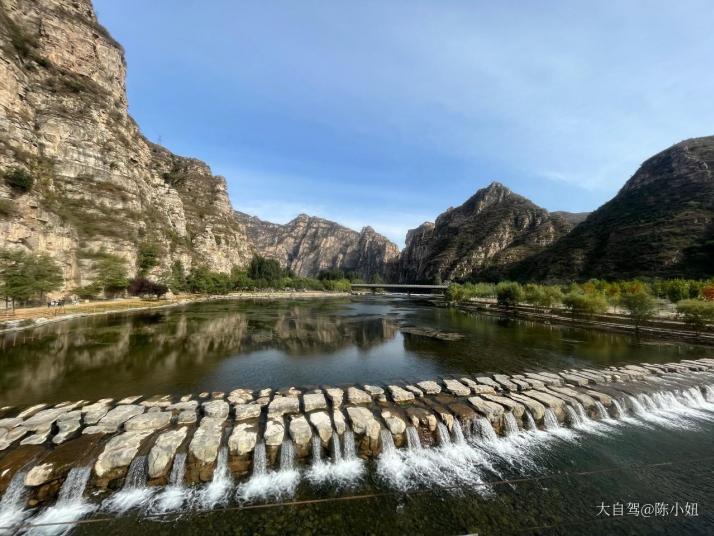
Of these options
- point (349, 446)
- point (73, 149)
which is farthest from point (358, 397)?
point (73, 149)

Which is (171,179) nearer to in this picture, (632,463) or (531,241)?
(632,463)

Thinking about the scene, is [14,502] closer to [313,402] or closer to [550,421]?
[313,402]

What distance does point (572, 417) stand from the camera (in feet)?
45.0

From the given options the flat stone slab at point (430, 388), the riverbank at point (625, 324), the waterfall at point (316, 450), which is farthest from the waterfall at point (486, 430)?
the riverbank at point (625, 324)

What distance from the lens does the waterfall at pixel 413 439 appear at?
36.7ft

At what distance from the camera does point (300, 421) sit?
11414mm

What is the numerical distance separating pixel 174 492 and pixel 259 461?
8.00 feet

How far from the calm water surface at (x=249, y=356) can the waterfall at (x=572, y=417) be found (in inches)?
312

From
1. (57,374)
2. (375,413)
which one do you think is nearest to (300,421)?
(375,413)

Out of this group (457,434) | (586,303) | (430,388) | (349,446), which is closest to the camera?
(349,446)

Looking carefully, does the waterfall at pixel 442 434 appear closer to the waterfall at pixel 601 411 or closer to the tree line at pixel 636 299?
the waterfall at pixel 601 411

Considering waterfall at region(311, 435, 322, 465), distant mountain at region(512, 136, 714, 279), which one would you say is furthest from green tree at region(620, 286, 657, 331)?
distant mountain at region(512, 136, 714, 279)

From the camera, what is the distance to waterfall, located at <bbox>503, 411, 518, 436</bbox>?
12.5m

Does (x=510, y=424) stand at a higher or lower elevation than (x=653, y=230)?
lower
